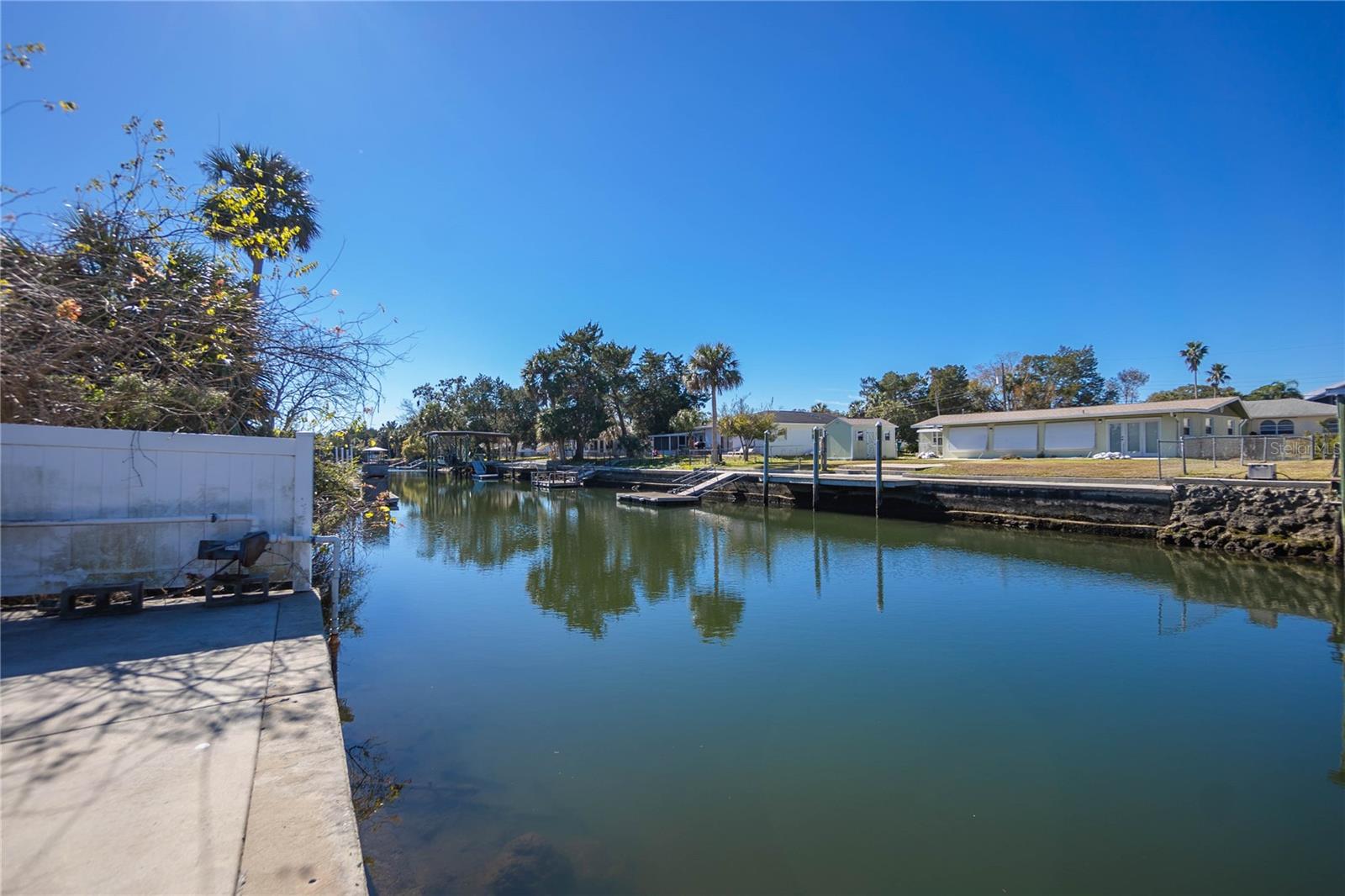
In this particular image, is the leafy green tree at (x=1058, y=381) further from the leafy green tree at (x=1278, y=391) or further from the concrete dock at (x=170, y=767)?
the concrete dock at (x=170, y=767)

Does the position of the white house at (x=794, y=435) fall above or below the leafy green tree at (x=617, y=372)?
below

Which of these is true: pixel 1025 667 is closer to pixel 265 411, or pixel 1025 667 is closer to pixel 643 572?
pixel 643 572

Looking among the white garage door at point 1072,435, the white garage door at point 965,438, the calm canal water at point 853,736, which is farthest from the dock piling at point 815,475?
the calm canal water at point 853,736

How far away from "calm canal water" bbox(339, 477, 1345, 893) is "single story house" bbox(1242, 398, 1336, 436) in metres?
32.2

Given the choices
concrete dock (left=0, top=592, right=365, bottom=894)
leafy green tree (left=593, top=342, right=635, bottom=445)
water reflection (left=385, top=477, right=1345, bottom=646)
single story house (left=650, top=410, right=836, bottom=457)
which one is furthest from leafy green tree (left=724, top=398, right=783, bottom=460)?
concrete dock (left=0, top=592, right=365, bottom=894)

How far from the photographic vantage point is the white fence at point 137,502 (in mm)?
5152

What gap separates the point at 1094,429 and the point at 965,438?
277 inches

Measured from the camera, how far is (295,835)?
2402mm

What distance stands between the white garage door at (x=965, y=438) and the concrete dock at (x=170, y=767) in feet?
126

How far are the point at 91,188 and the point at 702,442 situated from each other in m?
50.1

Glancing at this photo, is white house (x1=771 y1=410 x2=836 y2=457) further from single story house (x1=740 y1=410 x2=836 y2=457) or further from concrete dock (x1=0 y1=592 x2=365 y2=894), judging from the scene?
concrete dock (x1=0 y1=592 x2=365 y2=894)

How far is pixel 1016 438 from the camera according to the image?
35.1m

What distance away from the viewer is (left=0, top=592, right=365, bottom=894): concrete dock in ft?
7.22

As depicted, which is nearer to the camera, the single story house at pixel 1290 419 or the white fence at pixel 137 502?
the white fence at pixel 137 502
